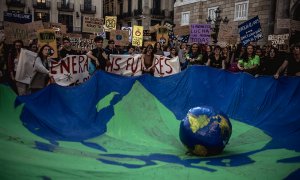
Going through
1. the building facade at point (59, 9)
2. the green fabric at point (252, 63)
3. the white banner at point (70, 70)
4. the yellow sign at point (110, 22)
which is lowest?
the white banner at point (70, 70)

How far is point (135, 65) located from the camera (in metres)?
9.91

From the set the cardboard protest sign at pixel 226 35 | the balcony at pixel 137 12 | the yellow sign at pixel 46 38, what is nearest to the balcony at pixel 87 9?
the balcony at pixel 137 12

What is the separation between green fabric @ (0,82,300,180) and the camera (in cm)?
409

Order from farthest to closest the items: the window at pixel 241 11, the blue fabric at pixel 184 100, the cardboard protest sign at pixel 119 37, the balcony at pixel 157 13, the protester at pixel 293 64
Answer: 1. the balcony at pixel 157 13
2. the window at pixel 241 11
3. the cardboard protest sign at pixel 119 37
4. the protester at pixel 293 64
5. the blue fabric at pixel 184 100

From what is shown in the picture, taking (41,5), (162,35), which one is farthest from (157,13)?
(162,35)

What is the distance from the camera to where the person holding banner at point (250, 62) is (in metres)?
8.99

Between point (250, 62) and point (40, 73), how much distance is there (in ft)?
18.4

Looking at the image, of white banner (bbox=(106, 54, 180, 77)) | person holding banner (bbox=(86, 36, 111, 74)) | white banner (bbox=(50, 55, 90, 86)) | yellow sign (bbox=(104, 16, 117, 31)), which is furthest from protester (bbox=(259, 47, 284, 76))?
yellow sign (bbox=(104, 16, 117, 31))

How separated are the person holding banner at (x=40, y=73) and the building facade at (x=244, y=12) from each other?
929 cm

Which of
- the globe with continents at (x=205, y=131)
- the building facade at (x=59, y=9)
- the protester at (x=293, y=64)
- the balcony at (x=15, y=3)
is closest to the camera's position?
the globe with continents at (x=205, y=131)

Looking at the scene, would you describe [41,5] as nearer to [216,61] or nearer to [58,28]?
[58,28]

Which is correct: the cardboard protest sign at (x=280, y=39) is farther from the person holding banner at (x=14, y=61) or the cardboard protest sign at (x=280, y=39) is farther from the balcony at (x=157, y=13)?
the balcony at (x=157, y=13)

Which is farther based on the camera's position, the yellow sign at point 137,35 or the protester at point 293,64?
the yellow sign at point 137,35

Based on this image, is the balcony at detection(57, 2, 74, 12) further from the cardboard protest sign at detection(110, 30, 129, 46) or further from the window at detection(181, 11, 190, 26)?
the cardboard protest sign at detection(110, 30, 129, 46)
